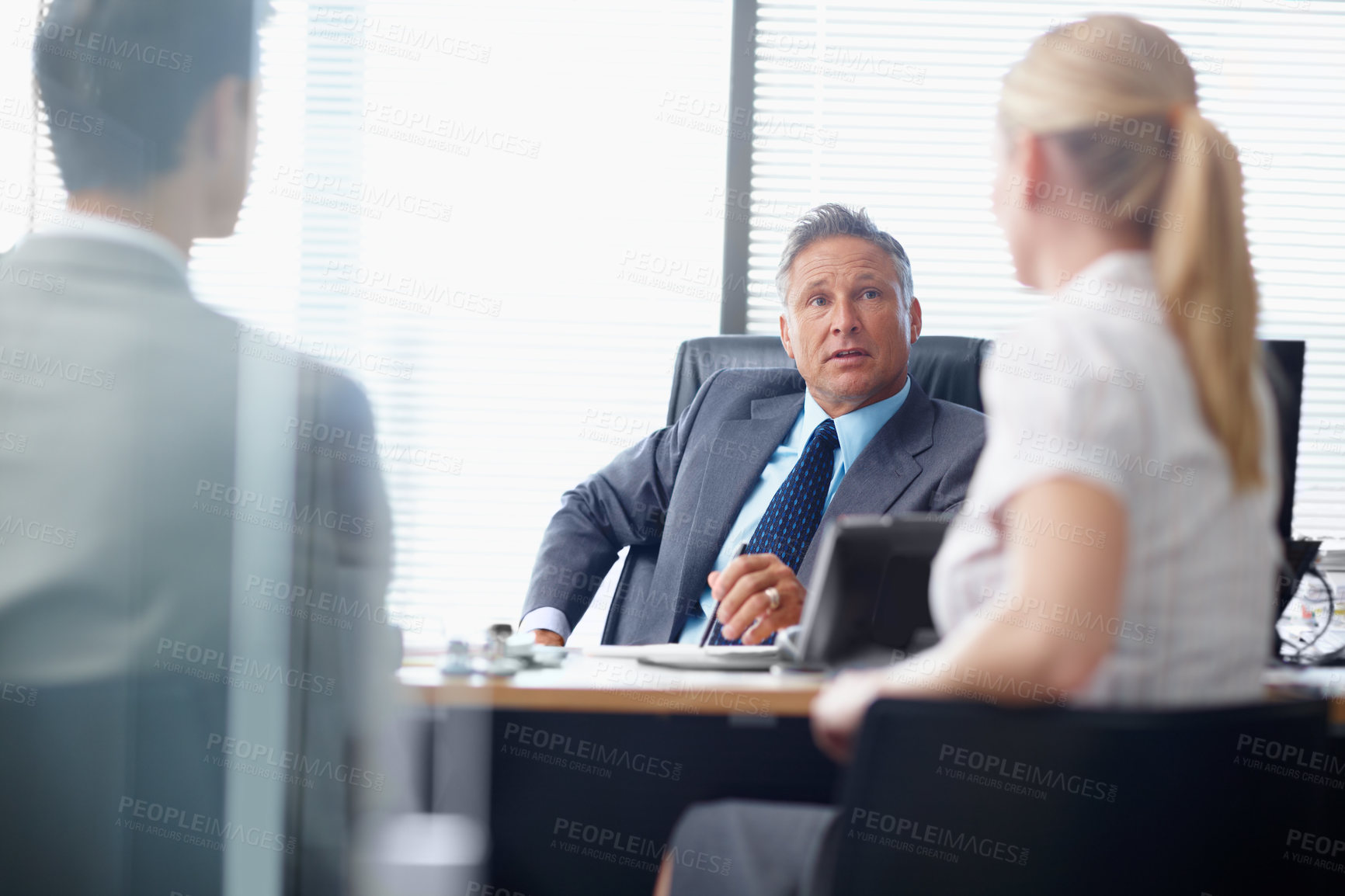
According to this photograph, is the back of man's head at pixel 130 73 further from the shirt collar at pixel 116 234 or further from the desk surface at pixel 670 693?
the desk surface at pixel 670 693

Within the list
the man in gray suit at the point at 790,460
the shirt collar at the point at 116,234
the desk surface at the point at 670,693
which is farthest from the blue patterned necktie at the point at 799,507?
the shirt collar at the point at 116,234

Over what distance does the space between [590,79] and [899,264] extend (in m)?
1.16

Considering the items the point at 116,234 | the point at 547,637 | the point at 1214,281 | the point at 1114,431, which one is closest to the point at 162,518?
the point at 116,234

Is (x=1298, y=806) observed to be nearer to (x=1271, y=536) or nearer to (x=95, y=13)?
(x=1271, y=536)

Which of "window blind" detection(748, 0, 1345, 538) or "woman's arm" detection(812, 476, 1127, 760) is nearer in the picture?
"woman's arm" detection(812, 476, 1127, 760)

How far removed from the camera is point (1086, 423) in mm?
761

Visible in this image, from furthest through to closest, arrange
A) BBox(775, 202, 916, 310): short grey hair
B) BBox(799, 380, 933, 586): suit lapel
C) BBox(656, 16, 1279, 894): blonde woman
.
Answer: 1. BBox(775, 202, 916, 310): short grey hair
2. BBox(799, 380, 933, 586): suit lapel
3. BBox(656, 16, 1279, 894): blonde woman

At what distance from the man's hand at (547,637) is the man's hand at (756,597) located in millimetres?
466

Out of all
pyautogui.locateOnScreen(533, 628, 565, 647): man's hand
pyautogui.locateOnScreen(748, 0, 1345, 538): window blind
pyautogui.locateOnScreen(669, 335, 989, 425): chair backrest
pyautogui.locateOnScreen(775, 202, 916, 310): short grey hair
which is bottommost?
pyautogui.locateOnScreen(533, 628, 565, 647): man's hand

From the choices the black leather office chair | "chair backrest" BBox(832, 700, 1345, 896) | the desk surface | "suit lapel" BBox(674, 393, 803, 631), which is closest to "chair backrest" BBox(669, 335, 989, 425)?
the black leather office chair

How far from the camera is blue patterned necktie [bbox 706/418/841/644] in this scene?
1785mm

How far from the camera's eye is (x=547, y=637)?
1.86 m

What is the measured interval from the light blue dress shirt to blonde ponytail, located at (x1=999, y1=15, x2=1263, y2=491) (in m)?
0.96

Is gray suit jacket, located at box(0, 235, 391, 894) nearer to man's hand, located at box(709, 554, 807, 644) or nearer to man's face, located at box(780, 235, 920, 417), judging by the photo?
man's hand, located at box(709, 554, 807, 644)
